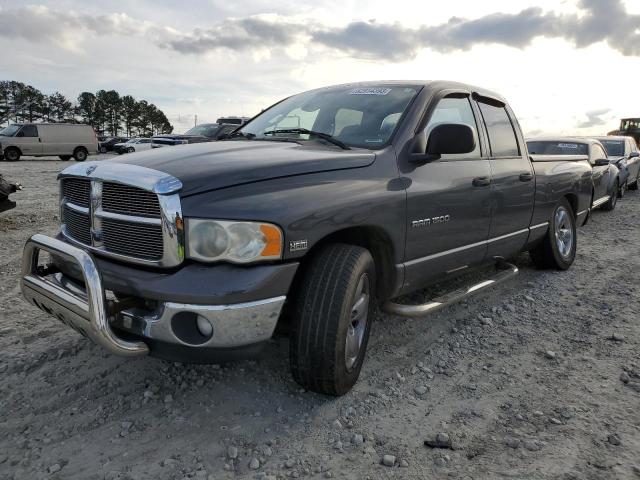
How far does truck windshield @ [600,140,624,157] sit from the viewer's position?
41.9 ft

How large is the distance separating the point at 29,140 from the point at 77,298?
87.1 ft

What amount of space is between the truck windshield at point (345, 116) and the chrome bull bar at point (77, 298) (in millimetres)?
1644

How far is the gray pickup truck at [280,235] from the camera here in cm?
233

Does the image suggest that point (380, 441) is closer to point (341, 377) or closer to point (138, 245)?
point (341, 377)

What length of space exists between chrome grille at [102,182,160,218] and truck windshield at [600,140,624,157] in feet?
43.0

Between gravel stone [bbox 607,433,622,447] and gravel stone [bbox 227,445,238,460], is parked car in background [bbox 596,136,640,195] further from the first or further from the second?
gravel stone [bbox 227,445,238,460]

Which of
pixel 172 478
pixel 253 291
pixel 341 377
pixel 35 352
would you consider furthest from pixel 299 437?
pixel 35 352

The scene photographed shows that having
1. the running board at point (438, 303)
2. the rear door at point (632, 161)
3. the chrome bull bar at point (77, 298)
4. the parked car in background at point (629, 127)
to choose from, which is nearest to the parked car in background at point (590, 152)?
the rear door at point (632, 161)

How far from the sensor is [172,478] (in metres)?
2.20

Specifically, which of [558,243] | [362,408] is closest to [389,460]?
[362,408]

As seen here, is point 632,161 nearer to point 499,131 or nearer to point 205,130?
point 499,131

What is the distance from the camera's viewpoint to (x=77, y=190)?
287 cm

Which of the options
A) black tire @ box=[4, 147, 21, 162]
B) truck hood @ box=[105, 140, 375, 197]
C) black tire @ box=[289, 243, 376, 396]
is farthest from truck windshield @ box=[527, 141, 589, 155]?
black tire @ box=[4, 147, 21, 162]

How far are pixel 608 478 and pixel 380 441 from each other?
3.20 ft
